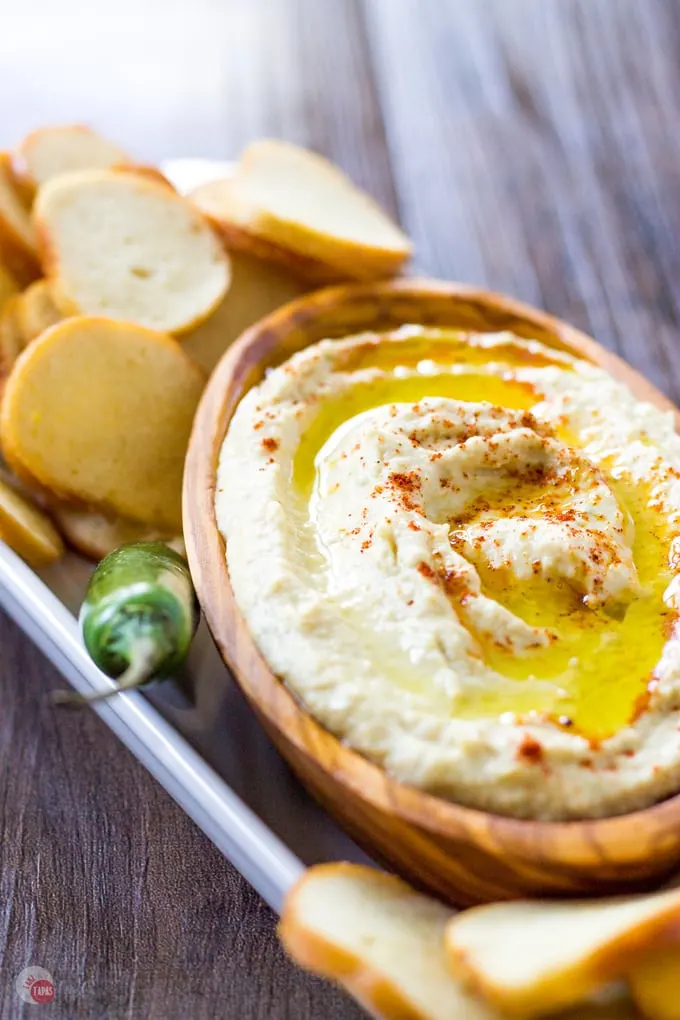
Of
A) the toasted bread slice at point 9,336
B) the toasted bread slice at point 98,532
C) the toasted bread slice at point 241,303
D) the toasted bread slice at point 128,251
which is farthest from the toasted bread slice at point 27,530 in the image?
the toasted bread slice at point 241,303

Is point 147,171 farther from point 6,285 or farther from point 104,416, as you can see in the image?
point 104,416

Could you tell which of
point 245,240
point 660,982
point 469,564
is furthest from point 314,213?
point 660,982

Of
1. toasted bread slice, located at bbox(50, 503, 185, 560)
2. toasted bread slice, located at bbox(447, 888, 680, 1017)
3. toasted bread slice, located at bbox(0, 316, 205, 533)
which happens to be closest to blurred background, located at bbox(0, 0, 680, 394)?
toasted bread slice, located at bbox(0, 316, 205, 533)

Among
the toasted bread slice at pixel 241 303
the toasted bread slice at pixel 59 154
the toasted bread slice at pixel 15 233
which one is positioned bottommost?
the toasted bread slice at pixel 241 303

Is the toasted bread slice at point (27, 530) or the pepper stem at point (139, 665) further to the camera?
the toasted bread slice at point (27, 530)

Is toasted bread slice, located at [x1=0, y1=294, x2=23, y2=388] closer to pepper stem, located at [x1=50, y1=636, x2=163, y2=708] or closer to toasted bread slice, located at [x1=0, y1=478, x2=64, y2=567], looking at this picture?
toasted bread slice, located at [x1=0, y1=478, x2=64, y2=567]

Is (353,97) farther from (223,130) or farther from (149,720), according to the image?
(149,720)

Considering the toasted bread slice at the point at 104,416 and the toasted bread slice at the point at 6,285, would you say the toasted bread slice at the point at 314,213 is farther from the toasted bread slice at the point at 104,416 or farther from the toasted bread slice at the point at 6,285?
the toasted bread slice at the point at 6,285
